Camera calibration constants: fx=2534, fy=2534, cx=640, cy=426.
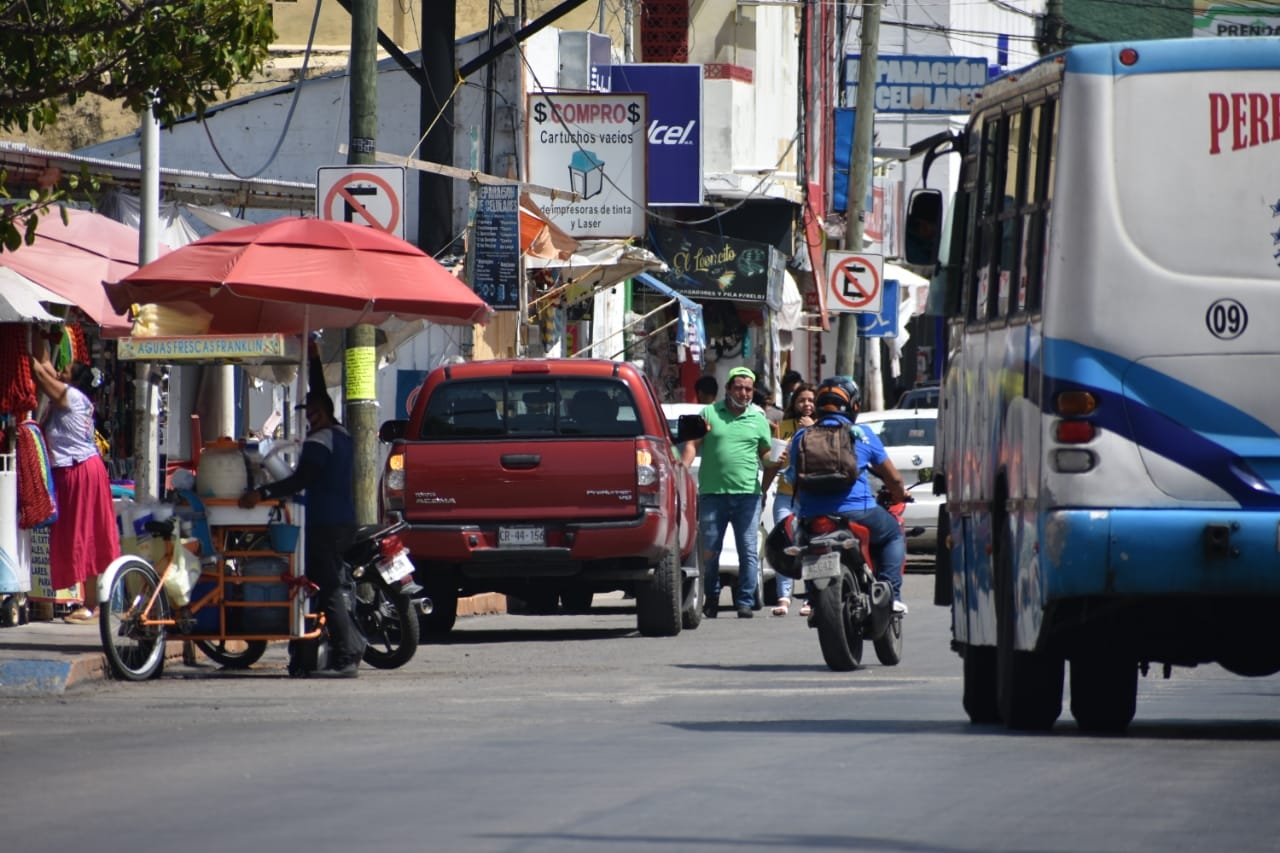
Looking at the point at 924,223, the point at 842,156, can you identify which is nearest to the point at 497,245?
the point at 924,223

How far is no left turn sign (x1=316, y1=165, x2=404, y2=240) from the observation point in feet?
59.5

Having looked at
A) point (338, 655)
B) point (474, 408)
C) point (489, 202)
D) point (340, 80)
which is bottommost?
point (338, 655)

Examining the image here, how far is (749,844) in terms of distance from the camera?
739 cm

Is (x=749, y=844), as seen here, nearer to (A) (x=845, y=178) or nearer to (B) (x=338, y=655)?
(B) (x=338, y=655)

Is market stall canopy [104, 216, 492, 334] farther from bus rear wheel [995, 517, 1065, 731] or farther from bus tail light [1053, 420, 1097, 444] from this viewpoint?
bus tail light [1053, 420, 1097, 444]

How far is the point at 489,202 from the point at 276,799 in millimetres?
15092

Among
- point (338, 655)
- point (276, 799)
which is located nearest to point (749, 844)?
point (276, 799)

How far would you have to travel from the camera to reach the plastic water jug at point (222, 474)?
15195 mm

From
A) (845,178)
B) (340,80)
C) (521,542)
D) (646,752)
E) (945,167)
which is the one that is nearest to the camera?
(646,752)

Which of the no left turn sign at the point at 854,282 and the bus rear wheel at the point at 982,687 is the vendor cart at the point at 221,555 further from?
the no left turn sign at the point at 854,282

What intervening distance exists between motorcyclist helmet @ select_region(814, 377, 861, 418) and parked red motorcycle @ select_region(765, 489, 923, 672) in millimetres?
733

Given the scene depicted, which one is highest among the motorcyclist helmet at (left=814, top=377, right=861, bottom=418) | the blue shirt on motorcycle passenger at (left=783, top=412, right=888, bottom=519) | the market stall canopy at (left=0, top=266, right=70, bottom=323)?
the market stall canopy at (left=0, top=266, right=70, bottom=323)

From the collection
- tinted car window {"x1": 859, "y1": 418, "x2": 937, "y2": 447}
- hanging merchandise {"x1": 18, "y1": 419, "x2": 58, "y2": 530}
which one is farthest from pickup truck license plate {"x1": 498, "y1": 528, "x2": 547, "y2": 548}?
tinted car window {"x1": 859, "y1": 418, "x2": 937, "y2": 447}

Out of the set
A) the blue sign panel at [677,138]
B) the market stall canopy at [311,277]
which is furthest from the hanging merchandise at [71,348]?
the blue sign panel at [677,138]
